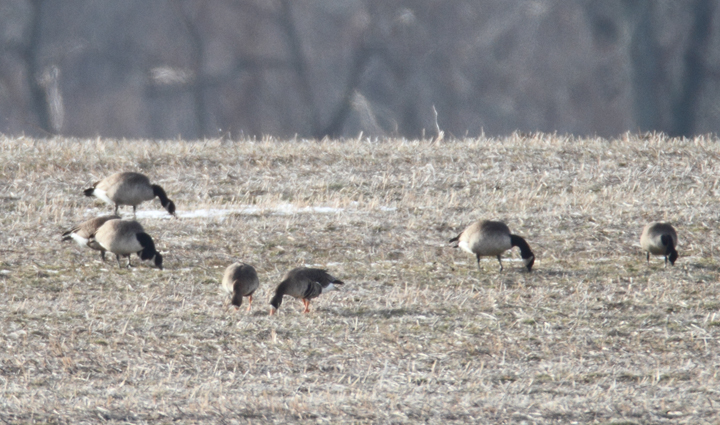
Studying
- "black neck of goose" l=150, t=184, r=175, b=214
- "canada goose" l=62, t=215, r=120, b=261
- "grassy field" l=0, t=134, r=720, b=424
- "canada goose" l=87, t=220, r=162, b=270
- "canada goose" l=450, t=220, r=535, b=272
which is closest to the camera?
"grassy field" l=0, t=134, r=720, b=424

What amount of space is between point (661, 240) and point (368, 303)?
3.89m

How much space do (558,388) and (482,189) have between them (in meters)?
10.2

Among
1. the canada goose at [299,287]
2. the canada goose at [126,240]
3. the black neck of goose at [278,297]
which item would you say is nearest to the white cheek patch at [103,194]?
the canada goose at [126,240]

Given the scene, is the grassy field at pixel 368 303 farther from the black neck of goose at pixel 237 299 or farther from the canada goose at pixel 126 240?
the canada goose at pixel 126 240

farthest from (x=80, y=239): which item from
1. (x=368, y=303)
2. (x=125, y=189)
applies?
(x=368, y=303)

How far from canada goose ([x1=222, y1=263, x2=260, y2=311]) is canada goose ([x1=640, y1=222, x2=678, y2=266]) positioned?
16.5 feet

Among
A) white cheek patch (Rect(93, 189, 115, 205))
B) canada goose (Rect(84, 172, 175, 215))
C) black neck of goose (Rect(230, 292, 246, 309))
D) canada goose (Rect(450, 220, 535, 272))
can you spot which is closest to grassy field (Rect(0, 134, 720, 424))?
black neck of goose (Rect(230, 292, 246, 309))

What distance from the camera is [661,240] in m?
10.3

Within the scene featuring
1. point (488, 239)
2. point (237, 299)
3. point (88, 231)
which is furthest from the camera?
point (88, 231)

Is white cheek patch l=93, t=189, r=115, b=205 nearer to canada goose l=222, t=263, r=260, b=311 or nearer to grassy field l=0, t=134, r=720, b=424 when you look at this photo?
grassy field l=0, t=134, r=720, b=424

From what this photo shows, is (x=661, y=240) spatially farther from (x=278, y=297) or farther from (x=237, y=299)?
(x=237, y=299)

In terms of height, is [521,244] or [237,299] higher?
[521,244]

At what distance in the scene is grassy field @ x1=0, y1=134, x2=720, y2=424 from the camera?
6.06 meters

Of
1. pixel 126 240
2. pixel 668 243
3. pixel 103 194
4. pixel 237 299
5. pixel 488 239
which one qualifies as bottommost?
pixel 237 299
